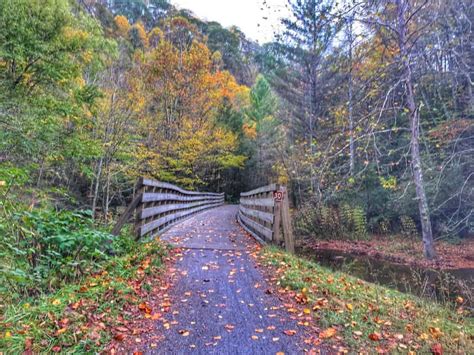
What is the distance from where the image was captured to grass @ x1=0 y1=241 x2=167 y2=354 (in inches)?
86.6

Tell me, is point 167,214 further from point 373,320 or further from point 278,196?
point 373,320

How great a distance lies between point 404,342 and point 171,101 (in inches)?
665

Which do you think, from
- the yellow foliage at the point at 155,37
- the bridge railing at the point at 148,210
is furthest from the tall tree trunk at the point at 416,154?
the yellow foliage at the point at 155,37

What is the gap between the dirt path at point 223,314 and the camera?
2465 mm

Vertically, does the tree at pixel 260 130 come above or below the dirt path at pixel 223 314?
above

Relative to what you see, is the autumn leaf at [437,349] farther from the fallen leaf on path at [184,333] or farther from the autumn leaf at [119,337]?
the autumn leaf at [119,337]

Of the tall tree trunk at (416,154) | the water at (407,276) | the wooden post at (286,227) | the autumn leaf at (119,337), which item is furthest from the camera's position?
the tall tree trunk at (416,154)

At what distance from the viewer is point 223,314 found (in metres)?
3.05

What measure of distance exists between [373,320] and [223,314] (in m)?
1.57

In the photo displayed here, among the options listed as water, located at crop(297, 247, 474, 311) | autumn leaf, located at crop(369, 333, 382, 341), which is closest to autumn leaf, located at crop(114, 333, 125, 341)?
autumn leaf, located at crop(369, 333, 382, 341)

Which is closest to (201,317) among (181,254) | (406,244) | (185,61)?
(181,254)

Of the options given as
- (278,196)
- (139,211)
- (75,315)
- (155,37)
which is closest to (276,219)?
(278,196)

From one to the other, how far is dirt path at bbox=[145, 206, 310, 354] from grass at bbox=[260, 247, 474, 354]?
369 millimetres

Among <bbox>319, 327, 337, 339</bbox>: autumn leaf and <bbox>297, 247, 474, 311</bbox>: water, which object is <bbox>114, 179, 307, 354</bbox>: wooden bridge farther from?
<bbox>297, 247, 474, 311</bbox>: water
